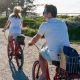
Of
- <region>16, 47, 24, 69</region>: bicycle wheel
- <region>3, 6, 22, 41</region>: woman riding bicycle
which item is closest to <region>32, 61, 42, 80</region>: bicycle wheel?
<region>16, 47, 24, 69</region>: bicycle wheel

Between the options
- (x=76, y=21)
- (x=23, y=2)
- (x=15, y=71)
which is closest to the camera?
(x=15, y=71)

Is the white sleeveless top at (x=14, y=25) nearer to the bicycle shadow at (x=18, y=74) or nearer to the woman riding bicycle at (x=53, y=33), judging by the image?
the bicycle shadow at (x=18, y=74)

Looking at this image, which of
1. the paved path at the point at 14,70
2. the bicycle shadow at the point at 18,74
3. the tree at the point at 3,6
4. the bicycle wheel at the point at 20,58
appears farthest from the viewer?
the tree at the point at 3,6

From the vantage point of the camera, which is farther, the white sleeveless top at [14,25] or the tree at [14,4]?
the tree at [14,4]

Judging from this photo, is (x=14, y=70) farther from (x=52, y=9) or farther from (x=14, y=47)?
(x=52, y=9)

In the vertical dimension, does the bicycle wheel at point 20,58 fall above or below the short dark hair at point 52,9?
below

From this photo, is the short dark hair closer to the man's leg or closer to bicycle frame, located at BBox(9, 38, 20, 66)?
the man's leg

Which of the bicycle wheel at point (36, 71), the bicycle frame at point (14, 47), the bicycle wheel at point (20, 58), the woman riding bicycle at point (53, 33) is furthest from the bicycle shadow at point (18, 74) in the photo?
the woman riding bicycle at point (53, 33)

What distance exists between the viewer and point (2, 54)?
15.4 m

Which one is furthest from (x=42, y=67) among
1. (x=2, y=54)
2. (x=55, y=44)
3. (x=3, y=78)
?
(x=2, y=54)

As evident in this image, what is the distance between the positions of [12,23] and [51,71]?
2.25m

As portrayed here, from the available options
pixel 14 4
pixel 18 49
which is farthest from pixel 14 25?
pixel 14 4

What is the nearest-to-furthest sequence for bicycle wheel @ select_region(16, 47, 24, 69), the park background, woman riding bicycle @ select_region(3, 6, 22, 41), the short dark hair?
the short dark hair → bicycle wheel @ select_region(16, 47, 24, 69) → woman riding bicycle @ select_region(3, 6, 22, 41) → the park background

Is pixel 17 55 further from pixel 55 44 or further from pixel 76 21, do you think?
pixel 76 21
